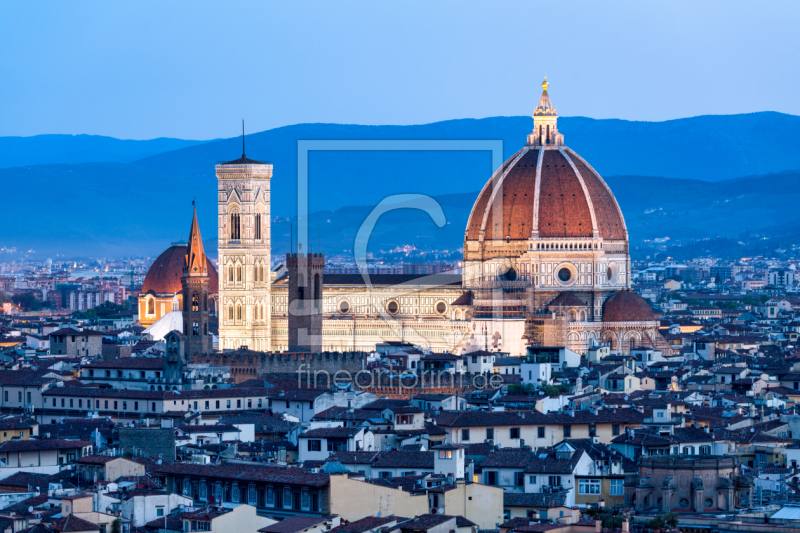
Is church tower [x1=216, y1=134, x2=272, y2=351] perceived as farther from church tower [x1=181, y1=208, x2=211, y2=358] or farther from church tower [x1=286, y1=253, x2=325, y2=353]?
church tower [x1=181, y1=208, x2=211, y2=358]

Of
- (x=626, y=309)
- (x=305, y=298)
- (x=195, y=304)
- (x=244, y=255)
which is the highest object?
(x=244, y=255)

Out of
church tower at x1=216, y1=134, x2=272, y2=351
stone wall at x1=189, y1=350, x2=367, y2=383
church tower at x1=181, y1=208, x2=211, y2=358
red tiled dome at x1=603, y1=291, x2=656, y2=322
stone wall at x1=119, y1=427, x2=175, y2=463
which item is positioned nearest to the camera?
stone wall at x1=119, y1=427, x2=175, y2=463

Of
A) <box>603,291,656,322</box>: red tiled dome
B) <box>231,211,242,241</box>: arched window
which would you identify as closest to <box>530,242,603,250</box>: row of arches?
<box>603,291,656,322</box>: red tiled dome

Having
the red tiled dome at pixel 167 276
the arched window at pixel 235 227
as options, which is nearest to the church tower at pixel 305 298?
the arched window at pixel 235 227

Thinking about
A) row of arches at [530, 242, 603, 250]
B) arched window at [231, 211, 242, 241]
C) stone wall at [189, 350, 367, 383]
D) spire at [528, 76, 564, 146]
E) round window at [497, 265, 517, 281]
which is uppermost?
spire at [528, 76, 564, 146]

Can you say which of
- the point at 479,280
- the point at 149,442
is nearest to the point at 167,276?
the point at 479,280

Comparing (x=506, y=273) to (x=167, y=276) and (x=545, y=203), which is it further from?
(x=167, y=276)

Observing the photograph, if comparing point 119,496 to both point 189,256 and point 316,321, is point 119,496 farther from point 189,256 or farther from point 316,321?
point 316,321
